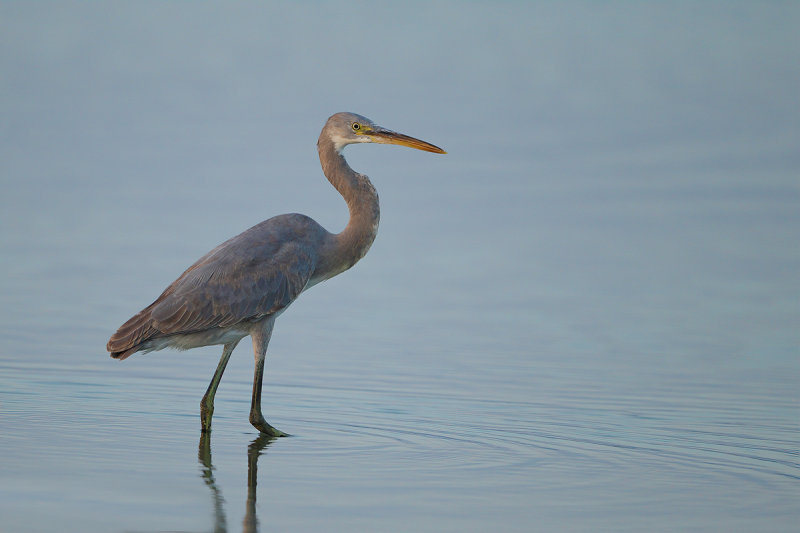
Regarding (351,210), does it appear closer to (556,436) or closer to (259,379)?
(259,379)

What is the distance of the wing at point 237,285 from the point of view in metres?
9.66

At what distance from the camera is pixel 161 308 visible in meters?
9.70

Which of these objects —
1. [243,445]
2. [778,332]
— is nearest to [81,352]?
[243,445]

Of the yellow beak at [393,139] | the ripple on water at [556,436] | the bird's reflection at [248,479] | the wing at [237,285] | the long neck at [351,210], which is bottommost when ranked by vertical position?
the bird's reflection at [248,479]

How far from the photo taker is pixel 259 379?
389 inches

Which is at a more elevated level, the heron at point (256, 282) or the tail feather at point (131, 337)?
the heron at point (256, 282)

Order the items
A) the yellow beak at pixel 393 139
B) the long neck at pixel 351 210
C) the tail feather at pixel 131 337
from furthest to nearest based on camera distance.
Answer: the yellow beak at pixel 393 139 < the long neck at pixel 351 210 < the tail feather at pixel 131 337

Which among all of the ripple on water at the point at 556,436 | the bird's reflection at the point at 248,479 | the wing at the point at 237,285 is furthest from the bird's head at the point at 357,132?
the bird's reflection at the point at 248,479

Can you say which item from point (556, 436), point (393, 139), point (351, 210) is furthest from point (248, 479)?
point (393, 139)

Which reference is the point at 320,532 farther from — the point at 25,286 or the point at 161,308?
the point at 25,286

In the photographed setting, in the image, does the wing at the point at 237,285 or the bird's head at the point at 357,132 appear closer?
the wing at the point at 237,285

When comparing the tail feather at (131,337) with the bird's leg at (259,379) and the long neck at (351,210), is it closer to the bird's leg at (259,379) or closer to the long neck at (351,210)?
the bird's leg at (259,379)

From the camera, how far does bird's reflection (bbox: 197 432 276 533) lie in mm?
6711

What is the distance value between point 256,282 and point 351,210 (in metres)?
1.13
